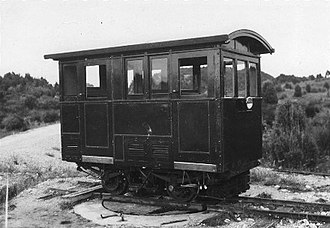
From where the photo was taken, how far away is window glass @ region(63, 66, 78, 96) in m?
9.69

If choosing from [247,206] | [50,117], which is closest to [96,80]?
[247,206]

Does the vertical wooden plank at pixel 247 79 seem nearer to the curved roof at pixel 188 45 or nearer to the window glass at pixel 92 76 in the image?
the curved roof at pixel 188 45

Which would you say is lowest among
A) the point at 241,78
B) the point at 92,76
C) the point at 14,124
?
the point at 14,124

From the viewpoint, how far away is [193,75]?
29.1 ft

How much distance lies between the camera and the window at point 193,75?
26.8 feet

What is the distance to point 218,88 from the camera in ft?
25.4

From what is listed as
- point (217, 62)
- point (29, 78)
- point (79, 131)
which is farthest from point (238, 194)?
point (29, 78)

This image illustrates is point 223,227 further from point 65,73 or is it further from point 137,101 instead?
point 65,73

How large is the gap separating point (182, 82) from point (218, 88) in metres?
1.00

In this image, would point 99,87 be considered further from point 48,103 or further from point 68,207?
point 48,103

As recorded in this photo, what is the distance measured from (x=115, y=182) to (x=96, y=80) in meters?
2.36

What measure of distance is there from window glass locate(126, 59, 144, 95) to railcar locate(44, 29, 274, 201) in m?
0.02

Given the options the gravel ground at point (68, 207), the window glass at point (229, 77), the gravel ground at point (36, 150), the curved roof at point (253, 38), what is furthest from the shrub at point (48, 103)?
the window glass at point (229, 77)

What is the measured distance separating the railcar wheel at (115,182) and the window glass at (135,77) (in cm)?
195
